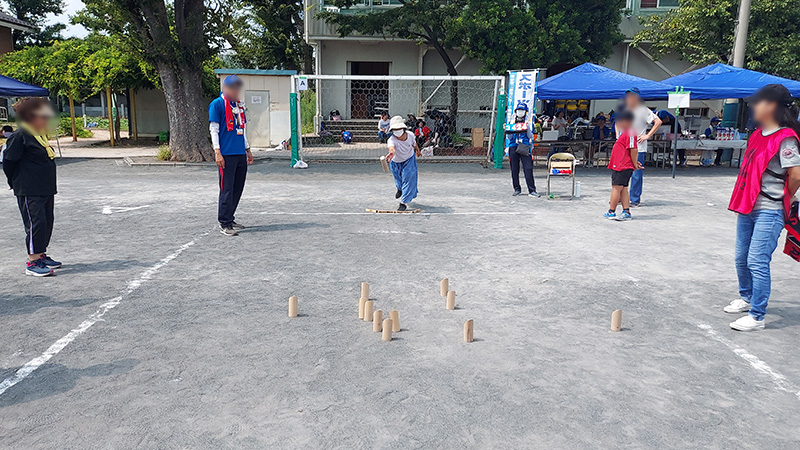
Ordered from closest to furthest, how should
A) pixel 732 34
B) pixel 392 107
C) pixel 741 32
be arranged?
pixel 741 32 < pixel 732 34 < pixel 392 107

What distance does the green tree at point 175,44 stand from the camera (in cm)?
1638

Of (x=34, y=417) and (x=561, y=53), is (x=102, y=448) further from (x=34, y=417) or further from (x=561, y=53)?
(x=561, y=53)

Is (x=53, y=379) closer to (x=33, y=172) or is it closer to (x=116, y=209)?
(x=33, y=172)

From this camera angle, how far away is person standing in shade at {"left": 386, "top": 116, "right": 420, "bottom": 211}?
31.9 ft

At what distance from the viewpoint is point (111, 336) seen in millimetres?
4656

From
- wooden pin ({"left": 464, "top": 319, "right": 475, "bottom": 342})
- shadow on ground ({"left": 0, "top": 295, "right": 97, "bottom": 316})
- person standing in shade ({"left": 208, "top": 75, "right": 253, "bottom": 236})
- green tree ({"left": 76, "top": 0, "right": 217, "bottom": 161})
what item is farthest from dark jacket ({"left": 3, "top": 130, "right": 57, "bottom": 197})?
green tree ({"left": 76, "top": 0, "right": 217, "bottom": 161})

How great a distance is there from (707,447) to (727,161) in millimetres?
18838

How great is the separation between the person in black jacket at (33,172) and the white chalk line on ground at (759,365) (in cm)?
641

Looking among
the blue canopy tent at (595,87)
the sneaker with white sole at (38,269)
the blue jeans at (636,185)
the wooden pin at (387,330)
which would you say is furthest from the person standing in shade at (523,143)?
the sneaker with white sole at (38,269)

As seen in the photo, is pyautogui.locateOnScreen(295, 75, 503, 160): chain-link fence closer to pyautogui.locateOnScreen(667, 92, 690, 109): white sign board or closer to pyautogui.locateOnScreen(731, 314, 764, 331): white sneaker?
pyautogui.locateOnScreen(667, 92, 690, 109): white sign board

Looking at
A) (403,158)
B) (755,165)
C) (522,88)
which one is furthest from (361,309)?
(522,88)

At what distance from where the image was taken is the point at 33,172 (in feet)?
20.2

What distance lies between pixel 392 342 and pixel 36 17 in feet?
142

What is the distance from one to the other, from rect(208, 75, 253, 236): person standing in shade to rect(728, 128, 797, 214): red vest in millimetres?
6077
